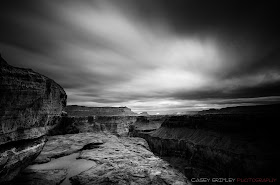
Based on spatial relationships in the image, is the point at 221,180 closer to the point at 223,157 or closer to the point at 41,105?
the point at 223,157

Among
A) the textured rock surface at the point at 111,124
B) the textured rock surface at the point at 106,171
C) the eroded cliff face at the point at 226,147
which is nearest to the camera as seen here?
the textured rock surface at the point at 106,171

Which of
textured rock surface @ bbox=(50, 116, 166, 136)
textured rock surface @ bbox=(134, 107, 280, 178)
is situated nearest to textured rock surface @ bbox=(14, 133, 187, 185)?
textured rock surface @ bbox=(134, 107, 280, 178)

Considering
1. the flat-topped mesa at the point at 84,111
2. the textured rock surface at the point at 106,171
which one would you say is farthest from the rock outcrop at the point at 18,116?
the flat-topped mesa at the point at 84,111

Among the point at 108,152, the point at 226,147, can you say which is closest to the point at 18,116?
the point at 108,152

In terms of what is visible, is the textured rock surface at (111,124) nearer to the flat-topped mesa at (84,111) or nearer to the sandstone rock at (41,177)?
the sandstone rock at (41,177)

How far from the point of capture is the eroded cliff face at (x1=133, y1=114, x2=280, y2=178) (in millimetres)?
13493

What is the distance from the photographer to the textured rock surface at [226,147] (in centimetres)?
1351

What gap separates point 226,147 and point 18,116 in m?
23.8

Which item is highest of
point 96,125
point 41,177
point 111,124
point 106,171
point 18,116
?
point 18,116

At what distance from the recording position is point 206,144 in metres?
21.2

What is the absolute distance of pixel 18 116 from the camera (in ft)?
23.7

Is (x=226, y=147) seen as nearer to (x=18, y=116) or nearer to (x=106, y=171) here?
(x=106, y=171)

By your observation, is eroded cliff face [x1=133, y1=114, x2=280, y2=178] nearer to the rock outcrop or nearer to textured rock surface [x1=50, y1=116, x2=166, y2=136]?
the rock outcrop

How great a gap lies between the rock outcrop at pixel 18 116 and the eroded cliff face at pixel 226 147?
21.1 meters
